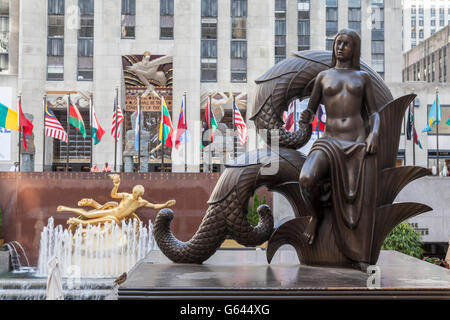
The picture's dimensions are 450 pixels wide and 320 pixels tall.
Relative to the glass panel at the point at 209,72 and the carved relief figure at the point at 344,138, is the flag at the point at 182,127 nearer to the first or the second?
the glass panel at the point at 209,72

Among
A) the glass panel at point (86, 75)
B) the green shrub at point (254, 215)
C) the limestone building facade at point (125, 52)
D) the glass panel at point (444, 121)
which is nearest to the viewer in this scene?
the green shrub at point (254, 215)

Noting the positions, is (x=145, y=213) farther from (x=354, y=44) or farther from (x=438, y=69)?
(x=438, y=69)

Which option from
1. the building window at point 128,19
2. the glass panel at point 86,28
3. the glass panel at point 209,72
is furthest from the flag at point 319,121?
the glass panel at point 86,28

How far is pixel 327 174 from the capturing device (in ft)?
19.9

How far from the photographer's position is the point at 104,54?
1374 inches

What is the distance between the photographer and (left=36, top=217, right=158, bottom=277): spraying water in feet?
54.9

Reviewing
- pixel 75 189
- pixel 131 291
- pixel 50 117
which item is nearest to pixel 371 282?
pixel 131 291

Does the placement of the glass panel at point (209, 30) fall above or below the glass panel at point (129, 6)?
below

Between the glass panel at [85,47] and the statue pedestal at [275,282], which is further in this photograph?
the glass panel at [85,47]

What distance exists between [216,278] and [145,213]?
44.1 feet

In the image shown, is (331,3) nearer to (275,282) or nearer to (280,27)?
(280,27)

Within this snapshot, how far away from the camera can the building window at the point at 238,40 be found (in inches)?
1425

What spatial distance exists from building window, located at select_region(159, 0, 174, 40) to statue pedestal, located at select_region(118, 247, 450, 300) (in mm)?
30848

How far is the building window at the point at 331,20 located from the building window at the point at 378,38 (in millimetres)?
3090
